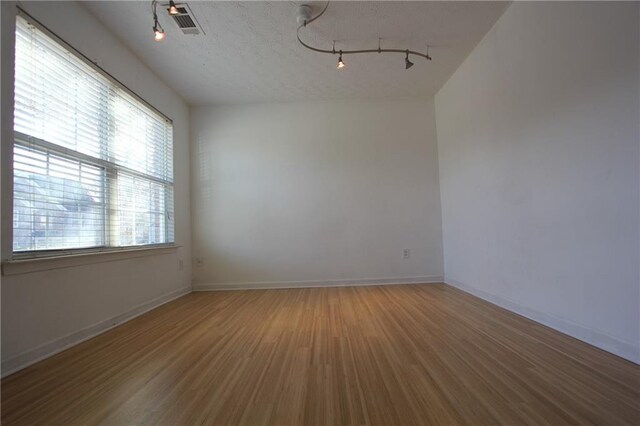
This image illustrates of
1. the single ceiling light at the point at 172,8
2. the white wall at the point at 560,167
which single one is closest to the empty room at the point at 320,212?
the white wall at the point at 560,167

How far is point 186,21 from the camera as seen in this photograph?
248 cm

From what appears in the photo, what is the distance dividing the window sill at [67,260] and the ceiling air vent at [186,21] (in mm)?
2170

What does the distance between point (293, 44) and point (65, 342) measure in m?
3.27

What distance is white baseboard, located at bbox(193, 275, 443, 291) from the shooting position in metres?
4.02

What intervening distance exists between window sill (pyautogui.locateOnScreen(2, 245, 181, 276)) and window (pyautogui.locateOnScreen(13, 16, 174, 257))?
7 cm

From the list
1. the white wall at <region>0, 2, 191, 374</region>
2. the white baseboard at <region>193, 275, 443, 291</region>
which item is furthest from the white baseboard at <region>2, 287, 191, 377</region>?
the white baseboard at <region>193, 275, 443, 291</region>

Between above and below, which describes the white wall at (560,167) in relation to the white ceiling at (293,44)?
below

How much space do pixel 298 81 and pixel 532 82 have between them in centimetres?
252

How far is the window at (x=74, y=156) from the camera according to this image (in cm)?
181

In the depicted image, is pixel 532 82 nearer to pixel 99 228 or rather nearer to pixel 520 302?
pixel 520 302

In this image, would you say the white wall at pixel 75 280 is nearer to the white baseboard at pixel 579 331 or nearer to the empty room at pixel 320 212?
the empty room at pixel 320 212

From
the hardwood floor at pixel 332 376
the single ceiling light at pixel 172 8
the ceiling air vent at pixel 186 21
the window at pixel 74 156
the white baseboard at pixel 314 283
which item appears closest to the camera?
the hardwood floor at pixel 332 376

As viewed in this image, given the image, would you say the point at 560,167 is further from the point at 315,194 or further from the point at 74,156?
the point at 74,156

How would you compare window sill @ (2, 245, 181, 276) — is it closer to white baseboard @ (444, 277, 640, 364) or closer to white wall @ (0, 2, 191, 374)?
white wall @ (0, 2, 191, 374)
